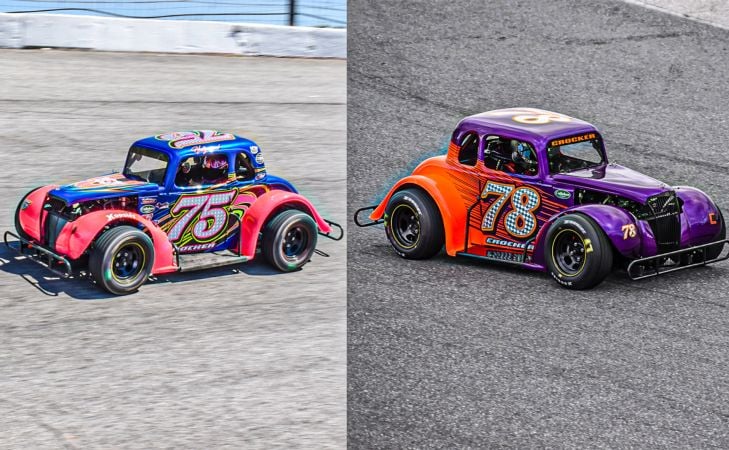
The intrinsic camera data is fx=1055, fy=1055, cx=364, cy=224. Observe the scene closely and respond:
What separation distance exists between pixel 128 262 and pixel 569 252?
399cm

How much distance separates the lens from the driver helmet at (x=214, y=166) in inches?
396

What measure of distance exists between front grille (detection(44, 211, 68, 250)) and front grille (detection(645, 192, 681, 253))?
5.36 meters

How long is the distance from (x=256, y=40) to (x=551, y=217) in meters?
10.7

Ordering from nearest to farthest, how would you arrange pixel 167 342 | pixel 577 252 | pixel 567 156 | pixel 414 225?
pixel 167 342
pixel 577 252
pixel 567 156
pixel 414 225

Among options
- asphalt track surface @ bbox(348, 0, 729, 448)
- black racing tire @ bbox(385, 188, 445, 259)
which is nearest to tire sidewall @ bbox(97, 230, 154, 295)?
asphalt track surface @ bbox(348, 0, 729, 448)

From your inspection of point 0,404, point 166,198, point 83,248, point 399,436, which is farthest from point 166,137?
point 399,436

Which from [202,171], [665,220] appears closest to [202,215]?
[202,171]

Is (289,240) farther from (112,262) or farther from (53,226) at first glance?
(53,226)

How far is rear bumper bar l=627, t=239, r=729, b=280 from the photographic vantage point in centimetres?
971

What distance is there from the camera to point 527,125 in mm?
10367

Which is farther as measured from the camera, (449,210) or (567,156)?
(567,156)

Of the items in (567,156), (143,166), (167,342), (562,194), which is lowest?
(167,342)

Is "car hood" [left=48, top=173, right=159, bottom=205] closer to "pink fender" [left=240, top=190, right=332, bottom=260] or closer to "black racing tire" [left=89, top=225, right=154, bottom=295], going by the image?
"black racing tire" [left=89, top=225, right=154, bottom=295]

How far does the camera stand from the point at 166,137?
1015 centimetres
